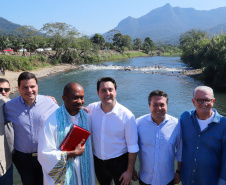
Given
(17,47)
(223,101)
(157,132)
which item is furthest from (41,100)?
(17,47)

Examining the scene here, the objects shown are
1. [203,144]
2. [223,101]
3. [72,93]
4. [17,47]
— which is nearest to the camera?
[72,93]

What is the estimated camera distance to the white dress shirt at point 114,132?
7.78 feet

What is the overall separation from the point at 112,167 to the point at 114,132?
0.47 meters

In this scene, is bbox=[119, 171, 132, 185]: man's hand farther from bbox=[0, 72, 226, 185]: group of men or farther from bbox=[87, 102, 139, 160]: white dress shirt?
bbox=[87, 102, 139, 160]: white dress shirt

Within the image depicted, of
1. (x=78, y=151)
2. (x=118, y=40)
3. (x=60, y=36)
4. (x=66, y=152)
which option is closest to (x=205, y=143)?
(x=78, y=151)

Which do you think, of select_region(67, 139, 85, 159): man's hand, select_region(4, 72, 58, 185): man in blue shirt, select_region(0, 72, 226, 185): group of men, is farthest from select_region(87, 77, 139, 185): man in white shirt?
select_region(4, 72, 58, 185): man in blue shirt

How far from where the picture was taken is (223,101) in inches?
567

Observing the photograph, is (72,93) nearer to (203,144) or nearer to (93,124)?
(93,124)

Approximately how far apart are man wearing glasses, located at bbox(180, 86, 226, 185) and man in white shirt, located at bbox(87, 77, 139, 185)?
2.24 ft

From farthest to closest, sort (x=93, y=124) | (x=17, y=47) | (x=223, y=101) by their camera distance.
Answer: (x=17, y=47) → (x=223, y=101) → (x=93, y=124)

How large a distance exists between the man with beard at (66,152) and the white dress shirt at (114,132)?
0.17 m

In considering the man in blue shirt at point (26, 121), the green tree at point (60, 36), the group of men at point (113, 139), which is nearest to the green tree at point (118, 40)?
the green tree at point (60, 36)

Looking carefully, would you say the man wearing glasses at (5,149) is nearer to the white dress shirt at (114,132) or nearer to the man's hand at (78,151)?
the man's hand at (78,151)

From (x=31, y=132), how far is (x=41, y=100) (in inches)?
17.8
